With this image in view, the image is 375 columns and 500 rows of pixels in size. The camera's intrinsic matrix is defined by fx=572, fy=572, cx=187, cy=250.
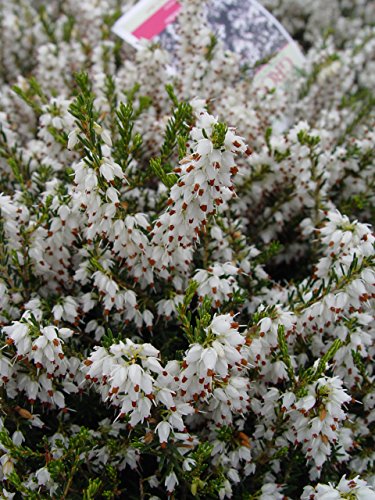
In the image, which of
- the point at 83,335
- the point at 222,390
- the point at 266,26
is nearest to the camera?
the point at 222,390

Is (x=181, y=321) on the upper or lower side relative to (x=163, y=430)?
upper

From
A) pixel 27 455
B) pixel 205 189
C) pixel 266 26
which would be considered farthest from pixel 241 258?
pixel 266 26

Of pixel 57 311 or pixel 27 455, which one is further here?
pixel 57 311

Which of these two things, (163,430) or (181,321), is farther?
(181,321)

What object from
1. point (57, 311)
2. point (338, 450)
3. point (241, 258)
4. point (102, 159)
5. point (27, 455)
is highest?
point (102, 159)

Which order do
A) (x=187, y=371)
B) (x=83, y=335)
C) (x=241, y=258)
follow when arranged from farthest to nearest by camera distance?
(x=241, y=258) < (x=83, y=335) < (x=187, y=371)

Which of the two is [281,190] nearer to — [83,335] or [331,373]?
[331,373]

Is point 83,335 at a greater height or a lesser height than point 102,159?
lesser
